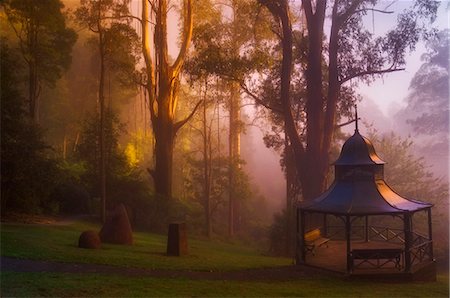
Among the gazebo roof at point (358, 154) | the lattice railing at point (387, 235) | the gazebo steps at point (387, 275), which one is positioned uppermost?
the gazebo roof at point (358, 154)

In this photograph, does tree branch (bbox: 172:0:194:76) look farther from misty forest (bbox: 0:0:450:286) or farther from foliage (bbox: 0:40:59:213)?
foliage (bbox: 0:40:59:213)

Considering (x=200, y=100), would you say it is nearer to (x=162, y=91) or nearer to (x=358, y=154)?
(x=162, y=91)

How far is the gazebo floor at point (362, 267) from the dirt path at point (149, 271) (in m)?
0.70

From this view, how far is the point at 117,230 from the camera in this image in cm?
2061

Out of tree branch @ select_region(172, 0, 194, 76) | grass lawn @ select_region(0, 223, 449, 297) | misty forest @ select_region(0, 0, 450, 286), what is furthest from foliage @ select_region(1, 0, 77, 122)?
grass lawn @ select_region(0, 223, 449, 297)

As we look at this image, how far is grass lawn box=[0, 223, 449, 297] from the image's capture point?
11570 mm

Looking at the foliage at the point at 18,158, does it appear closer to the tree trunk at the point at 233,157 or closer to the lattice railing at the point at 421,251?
the lattice railing at the point at 421,251

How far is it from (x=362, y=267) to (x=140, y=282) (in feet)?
25.4

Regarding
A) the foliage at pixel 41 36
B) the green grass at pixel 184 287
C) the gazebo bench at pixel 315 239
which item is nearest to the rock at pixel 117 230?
the green grass at pixel 184 287

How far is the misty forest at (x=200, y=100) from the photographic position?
23.3 metres

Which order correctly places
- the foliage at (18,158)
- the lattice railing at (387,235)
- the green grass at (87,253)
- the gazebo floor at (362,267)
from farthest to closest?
the foliage at (18,158)
the lattice railing at (387,235)
the green grass at (87,253)
the gazebo floor at (362,267)

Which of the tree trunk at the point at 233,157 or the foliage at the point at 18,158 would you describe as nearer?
the foliage at the point at 18,158

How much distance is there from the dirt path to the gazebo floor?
70cm

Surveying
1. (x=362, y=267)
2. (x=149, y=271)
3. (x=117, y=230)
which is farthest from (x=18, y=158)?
(x=362, y=267)
